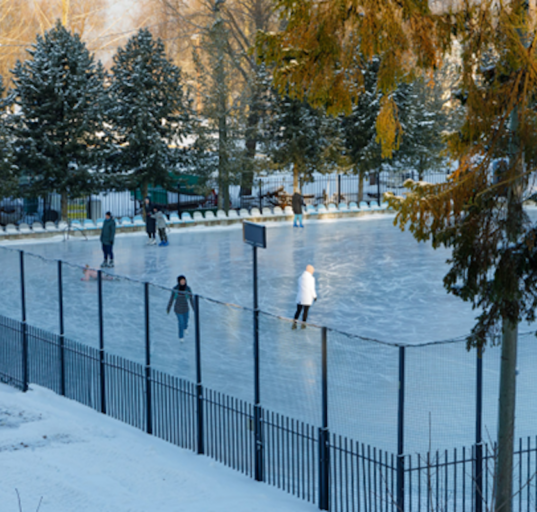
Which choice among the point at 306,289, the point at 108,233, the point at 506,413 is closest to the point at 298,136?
the point at 108,233

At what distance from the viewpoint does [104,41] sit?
6638 centimetres

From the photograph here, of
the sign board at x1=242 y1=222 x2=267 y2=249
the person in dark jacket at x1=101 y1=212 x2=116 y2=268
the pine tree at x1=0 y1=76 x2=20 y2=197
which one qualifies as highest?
the pine tree at x1=0 y1=76 x2=20 y2=197

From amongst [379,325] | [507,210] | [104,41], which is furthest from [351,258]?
[104,41]

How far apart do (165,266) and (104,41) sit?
46.2m

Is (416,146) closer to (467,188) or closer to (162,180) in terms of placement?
(162,180)

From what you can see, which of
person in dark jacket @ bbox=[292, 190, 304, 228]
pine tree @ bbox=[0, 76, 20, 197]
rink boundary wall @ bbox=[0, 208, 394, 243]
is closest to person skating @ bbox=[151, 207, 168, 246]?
rink boundary wall @ bbox=[0, 208, 394, 243]

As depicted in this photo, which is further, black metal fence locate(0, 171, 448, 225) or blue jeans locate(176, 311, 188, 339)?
black metal fence locate(0, 171, 448, 225)

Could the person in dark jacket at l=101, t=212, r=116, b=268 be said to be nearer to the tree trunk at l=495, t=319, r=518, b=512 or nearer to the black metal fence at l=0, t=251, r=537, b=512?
the black metal fence at l=0, t=251, r=537, b=512

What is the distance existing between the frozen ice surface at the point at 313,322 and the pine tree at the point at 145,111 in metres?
4.94

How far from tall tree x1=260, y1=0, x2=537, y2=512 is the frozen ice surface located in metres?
2.08

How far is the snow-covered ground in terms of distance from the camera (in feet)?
31.0

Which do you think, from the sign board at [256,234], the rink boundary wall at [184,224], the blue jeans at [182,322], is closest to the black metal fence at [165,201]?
the rink boundary wall at [184,224]

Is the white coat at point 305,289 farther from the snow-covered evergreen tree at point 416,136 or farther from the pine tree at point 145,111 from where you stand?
the snow-covered evergreen tree at point 416,136

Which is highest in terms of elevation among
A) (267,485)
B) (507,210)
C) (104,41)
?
(104,41)
